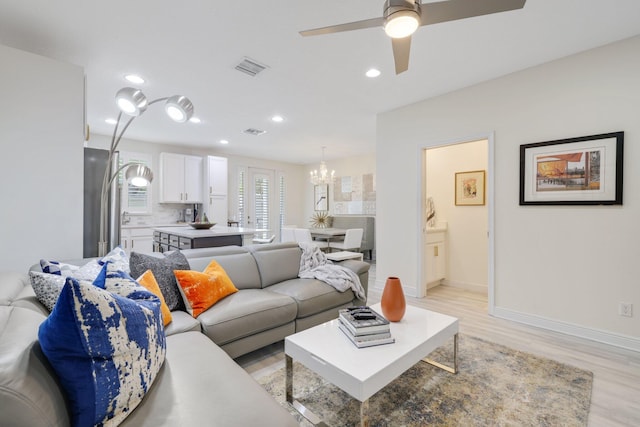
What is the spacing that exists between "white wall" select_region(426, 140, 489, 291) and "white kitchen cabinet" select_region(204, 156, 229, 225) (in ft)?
14.7

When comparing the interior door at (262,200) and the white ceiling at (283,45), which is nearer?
the white ceiling at (283,45)

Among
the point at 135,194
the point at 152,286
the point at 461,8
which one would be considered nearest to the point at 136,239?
the point at 135,194

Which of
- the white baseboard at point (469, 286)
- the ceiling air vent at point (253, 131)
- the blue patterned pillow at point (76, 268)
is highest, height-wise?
the ceiling air vent at point (253, 131)

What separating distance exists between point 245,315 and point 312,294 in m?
0.68

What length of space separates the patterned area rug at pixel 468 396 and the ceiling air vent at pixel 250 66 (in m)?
2.78

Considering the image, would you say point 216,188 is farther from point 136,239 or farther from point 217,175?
point 136,239

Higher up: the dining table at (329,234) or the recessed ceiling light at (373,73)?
the recessed ceiling light at (373,73)

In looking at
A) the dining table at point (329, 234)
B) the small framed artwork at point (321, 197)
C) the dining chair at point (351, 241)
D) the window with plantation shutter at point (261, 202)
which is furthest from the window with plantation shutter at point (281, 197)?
the dining chair at point (351, 241)

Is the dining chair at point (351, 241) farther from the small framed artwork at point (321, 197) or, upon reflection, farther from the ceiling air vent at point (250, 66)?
the ceiling air vent at point (250, 66)

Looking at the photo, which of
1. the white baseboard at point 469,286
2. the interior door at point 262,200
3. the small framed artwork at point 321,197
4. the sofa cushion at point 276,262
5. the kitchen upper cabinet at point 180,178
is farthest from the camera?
the small framed artwork at point 321,197

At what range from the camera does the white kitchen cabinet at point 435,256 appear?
13.9 ft

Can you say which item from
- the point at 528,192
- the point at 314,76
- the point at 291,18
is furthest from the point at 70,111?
the point at 528,192

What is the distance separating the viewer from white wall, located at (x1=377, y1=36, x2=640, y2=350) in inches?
99.0

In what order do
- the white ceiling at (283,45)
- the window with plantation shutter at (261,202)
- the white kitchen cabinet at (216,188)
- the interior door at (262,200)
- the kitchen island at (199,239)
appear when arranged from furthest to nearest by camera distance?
the window with plantation shutter at (261,202) → the interior door at (262,200) → the white kitchen cabinet at (216,188) → the kitchen island at (199,239) → the white ceiling at (283,45)
